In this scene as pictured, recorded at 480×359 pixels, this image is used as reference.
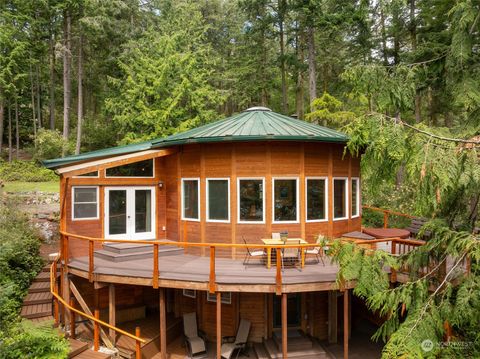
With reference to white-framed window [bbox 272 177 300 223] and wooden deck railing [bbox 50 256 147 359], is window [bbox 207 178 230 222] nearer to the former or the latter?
white-framed window [bbox 272 177 300 223]

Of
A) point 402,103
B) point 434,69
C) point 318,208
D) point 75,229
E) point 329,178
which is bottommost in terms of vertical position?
point 75,229

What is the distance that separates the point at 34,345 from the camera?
685 centimetres

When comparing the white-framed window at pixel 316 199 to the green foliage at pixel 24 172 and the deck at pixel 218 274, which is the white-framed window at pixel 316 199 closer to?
the deck at pixel 218 274

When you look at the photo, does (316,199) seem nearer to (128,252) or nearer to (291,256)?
(291,256)

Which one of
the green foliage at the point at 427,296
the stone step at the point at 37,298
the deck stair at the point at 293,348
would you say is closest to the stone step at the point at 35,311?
the stone step at the point at 37,298

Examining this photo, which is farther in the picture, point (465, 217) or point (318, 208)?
point (318, 208)

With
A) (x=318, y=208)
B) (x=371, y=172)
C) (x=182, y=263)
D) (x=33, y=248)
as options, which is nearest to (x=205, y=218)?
(x=182, y=263)

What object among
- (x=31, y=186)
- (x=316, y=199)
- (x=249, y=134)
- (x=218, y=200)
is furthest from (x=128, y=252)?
(x=31, y=186)

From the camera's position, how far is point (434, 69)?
7.11m

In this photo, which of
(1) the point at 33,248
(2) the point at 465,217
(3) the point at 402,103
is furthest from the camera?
(1) the point at 33,248

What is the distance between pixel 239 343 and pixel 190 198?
4216mm

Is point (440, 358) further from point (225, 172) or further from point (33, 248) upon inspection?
point (33, 248)

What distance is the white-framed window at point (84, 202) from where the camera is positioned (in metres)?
10.0

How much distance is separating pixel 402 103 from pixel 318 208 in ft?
14.8
